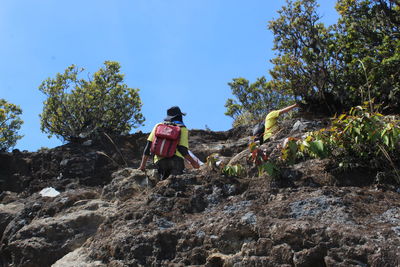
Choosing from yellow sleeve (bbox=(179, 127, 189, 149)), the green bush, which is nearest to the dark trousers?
yellow sleeve (bbox=(179, 127, 189, 149))

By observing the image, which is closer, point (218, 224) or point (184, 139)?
point (218, 224)

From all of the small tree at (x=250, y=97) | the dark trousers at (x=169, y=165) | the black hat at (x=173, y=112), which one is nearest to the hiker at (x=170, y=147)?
the dark trousers at (x=169, y=165)

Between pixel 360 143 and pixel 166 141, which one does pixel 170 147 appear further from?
pixel 360 143

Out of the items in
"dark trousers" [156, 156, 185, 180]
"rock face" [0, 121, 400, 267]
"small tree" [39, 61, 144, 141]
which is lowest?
"rock face" [0, 121, 400, 267]

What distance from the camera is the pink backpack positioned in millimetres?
7363

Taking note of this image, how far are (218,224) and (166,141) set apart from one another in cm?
275

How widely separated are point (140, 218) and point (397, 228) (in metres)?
2.63

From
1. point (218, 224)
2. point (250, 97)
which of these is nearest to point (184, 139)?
point (218, 224)

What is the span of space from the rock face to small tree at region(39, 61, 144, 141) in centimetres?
535

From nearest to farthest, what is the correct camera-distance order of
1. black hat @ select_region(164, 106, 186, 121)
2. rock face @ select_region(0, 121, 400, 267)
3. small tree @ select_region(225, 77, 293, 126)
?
rock face @ select_region(0, 121, 400, 267) → black hat @ select_region(164, 106, 186, 121) → small tree @ select_region(225, 77, 293, 126)

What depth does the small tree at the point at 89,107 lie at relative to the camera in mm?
12742

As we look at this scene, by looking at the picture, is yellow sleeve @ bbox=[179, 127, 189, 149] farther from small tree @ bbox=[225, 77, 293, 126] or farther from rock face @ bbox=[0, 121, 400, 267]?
small tree @ bbox=[225, 77, 293, 126]

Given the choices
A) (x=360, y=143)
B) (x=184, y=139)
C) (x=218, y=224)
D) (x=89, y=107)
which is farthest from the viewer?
(x=89, y=107)

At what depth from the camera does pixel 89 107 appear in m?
12.9
